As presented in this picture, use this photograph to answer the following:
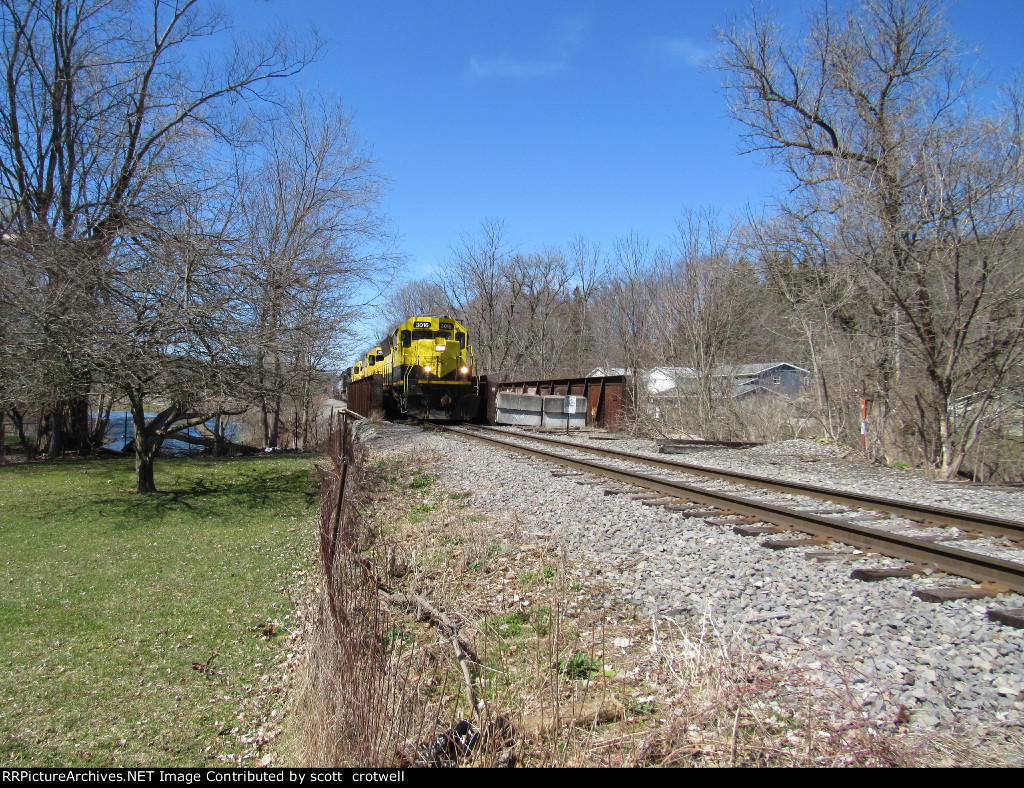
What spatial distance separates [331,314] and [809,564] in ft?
54.8

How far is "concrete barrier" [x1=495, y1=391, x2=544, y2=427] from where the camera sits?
74.8ft

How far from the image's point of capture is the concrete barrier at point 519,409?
22.8m

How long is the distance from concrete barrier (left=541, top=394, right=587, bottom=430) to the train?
263 cm

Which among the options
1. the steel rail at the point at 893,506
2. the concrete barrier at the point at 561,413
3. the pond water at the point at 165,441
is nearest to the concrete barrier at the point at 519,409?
the concrete barrier at the point at 561,413

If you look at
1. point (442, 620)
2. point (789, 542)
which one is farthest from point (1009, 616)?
point (442, 620)

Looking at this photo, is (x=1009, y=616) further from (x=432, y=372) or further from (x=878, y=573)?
(x=432, y=372)

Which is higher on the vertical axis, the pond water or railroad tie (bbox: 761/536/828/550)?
railroad tie (bbox: 761/536/828/550)

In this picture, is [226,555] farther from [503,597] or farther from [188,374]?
[503,597]

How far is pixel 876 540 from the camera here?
538 cm

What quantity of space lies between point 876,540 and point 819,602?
1644 millimetres

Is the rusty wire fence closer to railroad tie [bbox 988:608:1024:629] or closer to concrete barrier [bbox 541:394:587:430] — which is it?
railroad tie [bbox 988:608:1024:629]

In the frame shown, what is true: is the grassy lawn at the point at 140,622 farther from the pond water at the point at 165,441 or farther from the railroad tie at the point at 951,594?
the pond water at the point at 165,441

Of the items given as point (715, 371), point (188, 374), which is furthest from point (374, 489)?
point (715, 371)

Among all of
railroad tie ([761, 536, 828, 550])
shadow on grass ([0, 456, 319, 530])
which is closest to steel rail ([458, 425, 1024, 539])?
railroad tie ([761, 536, 828, 550])
